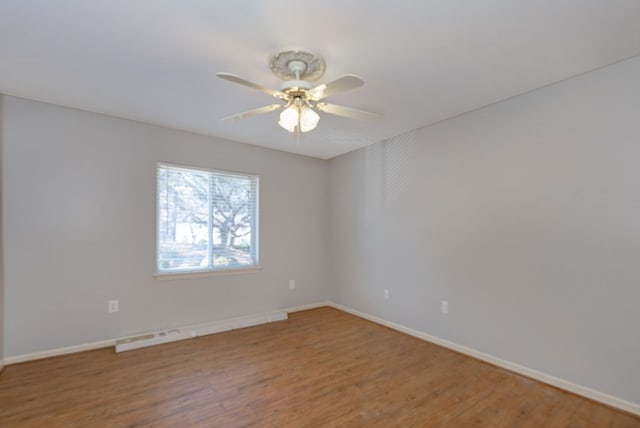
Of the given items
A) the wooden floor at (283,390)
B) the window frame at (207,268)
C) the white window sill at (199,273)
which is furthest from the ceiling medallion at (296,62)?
the white window sill at (199,273)

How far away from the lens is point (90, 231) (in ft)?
9.82

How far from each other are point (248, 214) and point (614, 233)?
365cm

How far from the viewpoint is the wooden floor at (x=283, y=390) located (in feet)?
6.25

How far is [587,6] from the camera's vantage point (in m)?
1.59

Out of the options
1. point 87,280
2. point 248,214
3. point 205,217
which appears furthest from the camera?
point 248,214

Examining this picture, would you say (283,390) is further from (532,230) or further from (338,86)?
(532,230)

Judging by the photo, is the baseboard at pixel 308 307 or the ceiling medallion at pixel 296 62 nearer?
the ceiling medallion at pixel 296 62

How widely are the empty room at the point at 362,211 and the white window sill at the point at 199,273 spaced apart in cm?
4

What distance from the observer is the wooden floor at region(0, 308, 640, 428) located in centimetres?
191

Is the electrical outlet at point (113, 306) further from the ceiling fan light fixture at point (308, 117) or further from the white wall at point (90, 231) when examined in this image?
the ceiling fan light fixture at point (308, 117)

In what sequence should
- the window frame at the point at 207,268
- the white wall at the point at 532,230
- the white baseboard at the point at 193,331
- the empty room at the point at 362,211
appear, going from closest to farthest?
the empty room at the point at 362,211 < the white wall at the point at 532,230 < the white baseboard at the point at 193,331 < the window frame at the point at 207,268

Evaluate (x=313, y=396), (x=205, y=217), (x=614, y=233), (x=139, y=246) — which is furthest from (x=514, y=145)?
(x=139, y=246)

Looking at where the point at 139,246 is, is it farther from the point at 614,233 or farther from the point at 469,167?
the point at 614,233

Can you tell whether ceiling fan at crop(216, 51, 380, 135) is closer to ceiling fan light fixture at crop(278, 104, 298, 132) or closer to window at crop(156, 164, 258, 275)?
ceiling fan light fixture at crop(278, 104, 298, 132)
